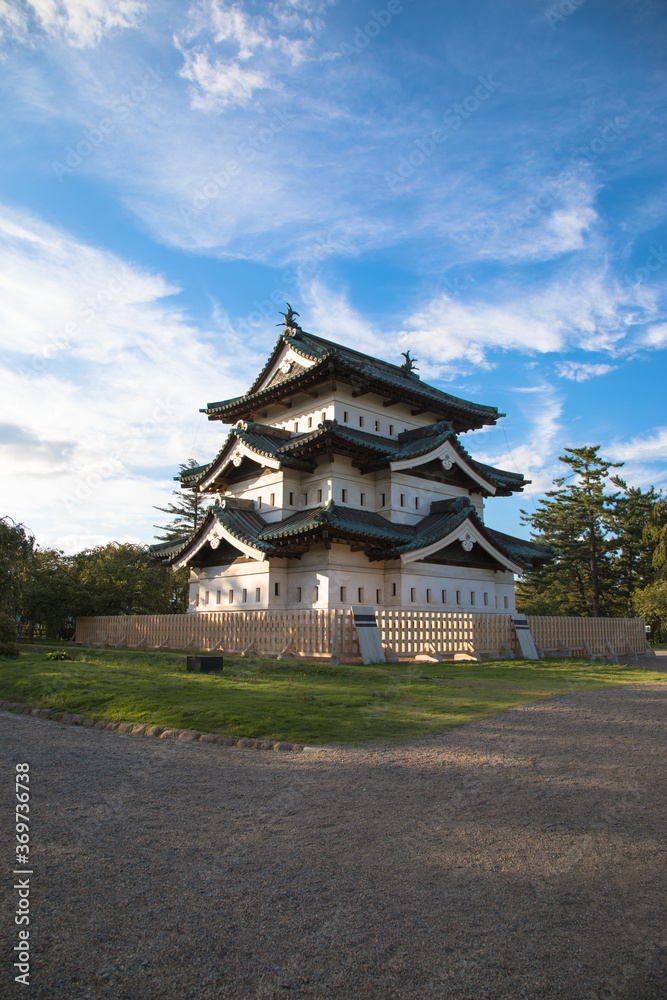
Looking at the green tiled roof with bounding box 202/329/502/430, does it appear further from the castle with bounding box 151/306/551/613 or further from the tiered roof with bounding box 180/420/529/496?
the tiered roof with bounding box 180/420/529/496

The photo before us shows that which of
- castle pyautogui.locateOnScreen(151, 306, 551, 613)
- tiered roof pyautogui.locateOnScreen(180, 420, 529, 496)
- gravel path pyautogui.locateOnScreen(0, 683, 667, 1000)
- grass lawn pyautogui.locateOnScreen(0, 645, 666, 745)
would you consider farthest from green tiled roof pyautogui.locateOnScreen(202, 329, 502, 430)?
gravel path pyautogui.locateOnScreen(0, 683, 667, 1000)

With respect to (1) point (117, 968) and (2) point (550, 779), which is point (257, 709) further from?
(1) point (117, 968)

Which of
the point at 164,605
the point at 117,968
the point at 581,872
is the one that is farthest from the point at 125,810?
the point at 164,605

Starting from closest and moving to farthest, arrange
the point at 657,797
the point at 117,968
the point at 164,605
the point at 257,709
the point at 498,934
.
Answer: the point at 117,968 < the point at 498,934 < the point at 657,797 < the point at 257,709 < the point at 164,605

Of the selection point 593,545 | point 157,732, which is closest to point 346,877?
point 157,732

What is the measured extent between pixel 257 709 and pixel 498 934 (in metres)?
6.89

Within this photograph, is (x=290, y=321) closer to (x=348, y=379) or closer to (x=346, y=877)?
(x=348, y=379)

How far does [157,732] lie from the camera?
895 cm

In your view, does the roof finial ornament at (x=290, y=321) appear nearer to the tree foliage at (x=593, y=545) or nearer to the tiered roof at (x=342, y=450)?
the tiered roof at (x=342, y=450)

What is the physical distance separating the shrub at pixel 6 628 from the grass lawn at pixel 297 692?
1.53m

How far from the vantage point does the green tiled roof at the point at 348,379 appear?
2503cm

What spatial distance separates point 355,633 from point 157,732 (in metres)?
9.91

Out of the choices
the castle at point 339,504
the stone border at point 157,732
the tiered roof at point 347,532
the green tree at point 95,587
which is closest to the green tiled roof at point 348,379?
the castle at point 339,504

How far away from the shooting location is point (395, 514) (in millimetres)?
26062
